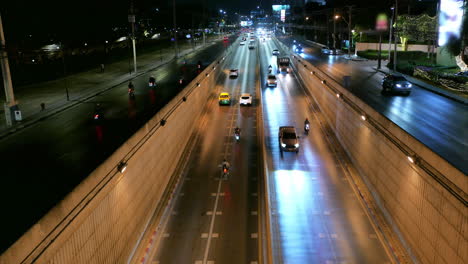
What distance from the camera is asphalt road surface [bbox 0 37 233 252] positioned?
13.5 m

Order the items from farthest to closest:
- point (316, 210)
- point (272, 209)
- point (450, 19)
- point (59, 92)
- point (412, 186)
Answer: point (450, 19)
point (59, 92)
point (272, 209)
point (316, 210)
point (412, 186)

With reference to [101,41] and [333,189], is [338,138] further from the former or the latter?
[101,41]

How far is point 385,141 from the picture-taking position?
21266 mm

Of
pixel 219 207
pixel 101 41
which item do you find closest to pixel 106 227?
pixel 219 207

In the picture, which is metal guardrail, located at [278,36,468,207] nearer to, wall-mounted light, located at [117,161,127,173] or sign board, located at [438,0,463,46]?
wall-mounted light, located at [117,161,127,173]

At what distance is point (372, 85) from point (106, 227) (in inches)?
1339

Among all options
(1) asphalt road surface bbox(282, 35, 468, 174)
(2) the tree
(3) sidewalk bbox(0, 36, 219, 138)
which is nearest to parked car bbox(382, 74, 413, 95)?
(1) asphalt road surface bbox(282, 35, 468, 174)

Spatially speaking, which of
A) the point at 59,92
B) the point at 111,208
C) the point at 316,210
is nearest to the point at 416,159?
the point at 316,210

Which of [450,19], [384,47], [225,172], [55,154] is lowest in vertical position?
[225,172]

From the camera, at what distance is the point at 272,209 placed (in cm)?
2283

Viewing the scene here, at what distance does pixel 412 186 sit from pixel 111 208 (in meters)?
12.2

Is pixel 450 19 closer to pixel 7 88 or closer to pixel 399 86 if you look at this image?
pixel 399 86

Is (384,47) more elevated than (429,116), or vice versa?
(384,47)

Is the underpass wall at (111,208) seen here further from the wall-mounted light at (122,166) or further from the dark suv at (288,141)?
the dark suv at (288,141)
